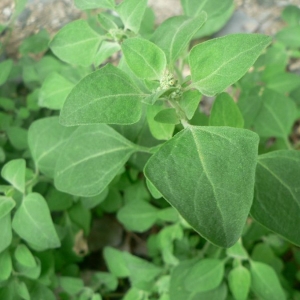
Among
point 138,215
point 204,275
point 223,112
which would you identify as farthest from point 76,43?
point 204,275

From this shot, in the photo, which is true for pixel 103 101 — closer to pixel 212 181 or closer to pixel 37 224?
pixel 212 181

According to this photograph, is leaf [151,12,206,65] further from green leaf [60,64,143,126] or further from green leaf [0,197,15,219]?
green leaf [0,197,15,219]

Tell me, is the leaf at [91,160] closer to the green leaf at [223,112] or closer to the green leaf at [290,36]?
the green leaf at [223,112]

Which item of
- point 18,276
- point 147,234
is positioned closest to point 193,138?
point 18,276

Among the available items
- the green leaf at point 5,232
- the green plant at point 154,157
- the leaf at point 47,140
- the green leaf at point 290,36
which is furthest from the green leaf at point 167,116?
the green leaf at point 290,36

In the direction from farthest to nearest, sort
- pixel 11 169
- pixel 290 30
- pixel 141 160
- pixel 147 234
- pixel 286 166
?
pixel 147 234 < pixel 290 30 < pixel 141 160 < pixel 11 169 < pixel 286 166

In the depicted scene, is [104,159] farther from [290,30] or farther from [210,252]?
[290,30]
